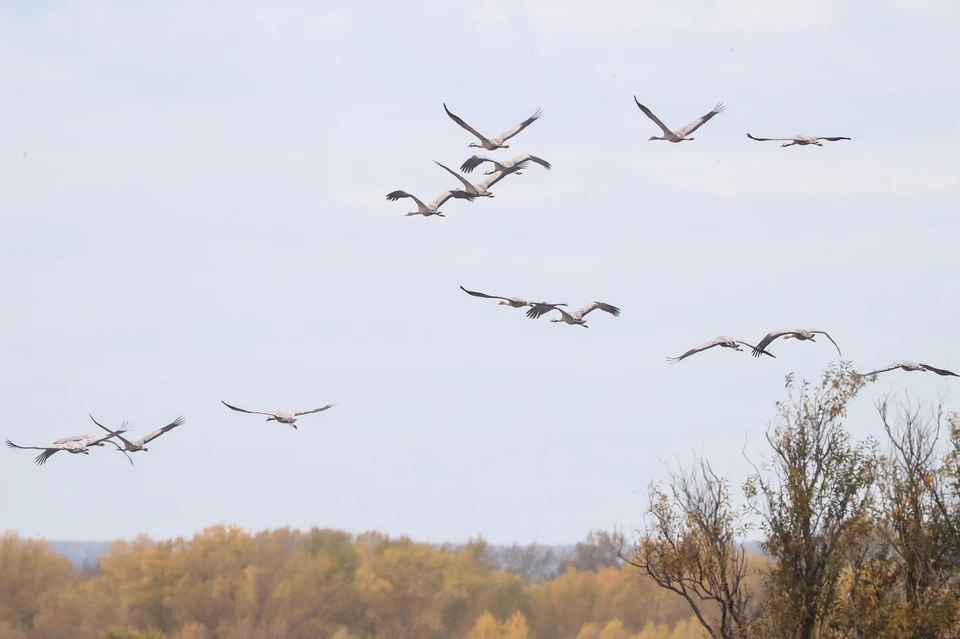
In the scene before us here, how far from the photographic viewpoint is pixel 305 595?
104062 millimetres

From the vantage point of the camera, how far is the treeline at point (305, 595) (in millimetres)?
98312

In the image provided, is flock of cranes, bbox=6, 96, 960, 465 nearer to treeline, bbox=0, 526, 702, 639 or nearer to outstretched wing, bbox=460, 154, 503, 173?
outstretched wing, bbox=460, 154, 503, 173

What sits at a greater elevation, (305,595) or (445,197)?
(445,197)

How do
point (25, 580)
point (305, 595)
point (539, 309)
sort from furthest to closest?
point (305, 595)
point (25, 580)
point (539, 309)

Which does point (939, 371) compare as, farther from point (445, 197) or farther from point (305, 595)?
point (305, 595)

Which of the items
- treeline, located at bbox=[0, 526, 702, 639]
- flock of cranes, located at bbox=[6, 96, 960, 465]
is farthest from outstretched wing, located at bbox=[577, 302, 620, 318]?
treeline, located at bbox=[0, 526, 702, 639]

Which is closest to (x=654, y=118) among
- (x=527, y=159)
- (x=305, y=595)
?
(x=527, y=159)

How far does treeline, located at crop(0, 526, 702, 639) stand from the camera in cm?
9831

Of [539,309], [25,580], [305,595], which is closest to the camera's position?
[539,309]

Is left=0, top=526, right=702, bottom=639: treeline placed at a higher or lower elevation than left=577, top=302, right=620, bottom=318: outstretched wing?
lower

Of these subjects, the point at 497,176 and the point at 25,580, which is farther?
the point at 25,580

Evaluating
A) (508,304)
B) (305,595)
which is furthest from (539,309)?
(305,595)

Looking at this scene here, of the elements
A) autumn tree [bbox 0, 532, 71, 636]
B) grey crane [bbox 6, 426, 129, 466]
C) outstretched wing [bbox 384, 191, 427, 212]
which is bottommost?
autumn tree [bbox 0, 532, 71, 636]

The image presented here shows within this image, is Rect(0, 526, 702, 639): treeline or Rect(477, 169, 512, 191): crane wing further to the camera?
Rect(0, 526, 702, 639): treeline
